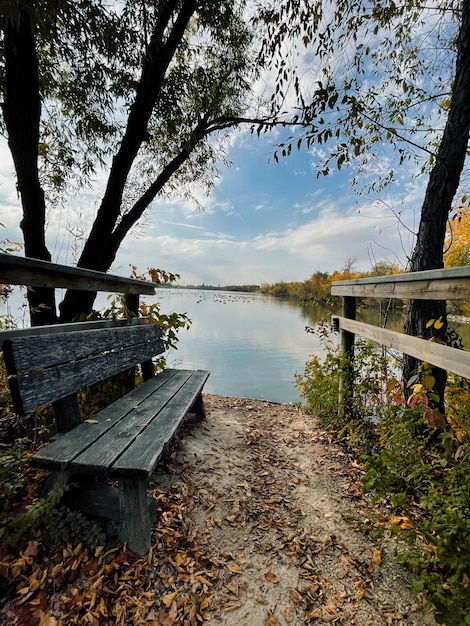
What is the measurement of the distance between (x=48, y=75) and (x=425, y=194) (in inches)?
167

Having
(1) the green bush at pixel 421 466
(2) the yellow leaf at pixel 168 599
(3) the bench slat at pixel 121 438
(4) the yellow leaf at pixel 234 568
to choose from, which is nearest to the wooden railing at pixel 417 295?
(1) the green bush at pixel 421 466

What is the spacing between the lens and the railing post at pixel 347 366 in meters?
3.08

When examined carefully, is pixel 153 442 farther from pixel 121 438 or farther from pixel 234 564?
pixel 234 564

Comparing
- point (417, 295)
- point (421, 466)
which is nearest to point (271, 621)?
point (421, 466)

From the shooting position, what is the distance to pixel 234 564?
1562 mm

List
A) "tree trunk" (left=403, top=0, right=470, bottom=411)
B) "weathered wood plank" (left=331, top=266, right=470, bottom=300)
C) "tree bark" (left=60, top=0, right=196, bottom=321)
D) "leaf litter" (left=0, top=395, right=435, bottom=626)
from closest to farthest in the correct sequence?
"leaf litter" (left=0, top=395, right=435, bottom=626) → "weathered wood plank" (left=331, top=266, right=470, bottom=300) → "tree trunk" (left=403, top=0, right=470, bottom=411) → "tree bark" (left=60, top=0, right=196, bottom=321)

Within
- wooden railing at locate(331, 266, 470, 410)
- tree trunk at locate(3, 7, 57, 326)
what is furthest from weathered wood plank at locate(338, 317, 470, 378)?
tree trunk at locate(3, 7, 57, 326)

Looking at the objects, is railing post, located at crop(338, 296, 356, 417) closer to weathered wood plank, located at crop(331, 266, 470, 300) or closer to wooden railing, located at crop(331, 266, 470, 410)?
wooden railing, located at crop(331, 266, 470, 410)

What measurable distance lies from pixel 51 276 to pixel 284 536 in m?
2.13

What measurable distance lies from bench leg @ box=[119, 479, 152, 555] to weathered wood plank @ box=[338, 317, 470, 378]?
65.2 inches

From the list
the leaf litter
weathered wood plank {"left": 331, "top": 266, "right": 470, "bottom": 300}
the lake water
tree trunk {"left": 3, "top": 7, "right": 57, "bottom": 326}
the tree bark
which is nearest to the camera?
the leaf litter

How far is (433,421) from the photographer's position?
1.51 metres

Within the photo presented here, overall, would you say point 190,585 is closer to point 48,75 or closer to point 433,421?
point 433,421

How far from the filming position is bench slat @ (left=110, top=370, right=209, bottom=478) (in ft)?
4.43
